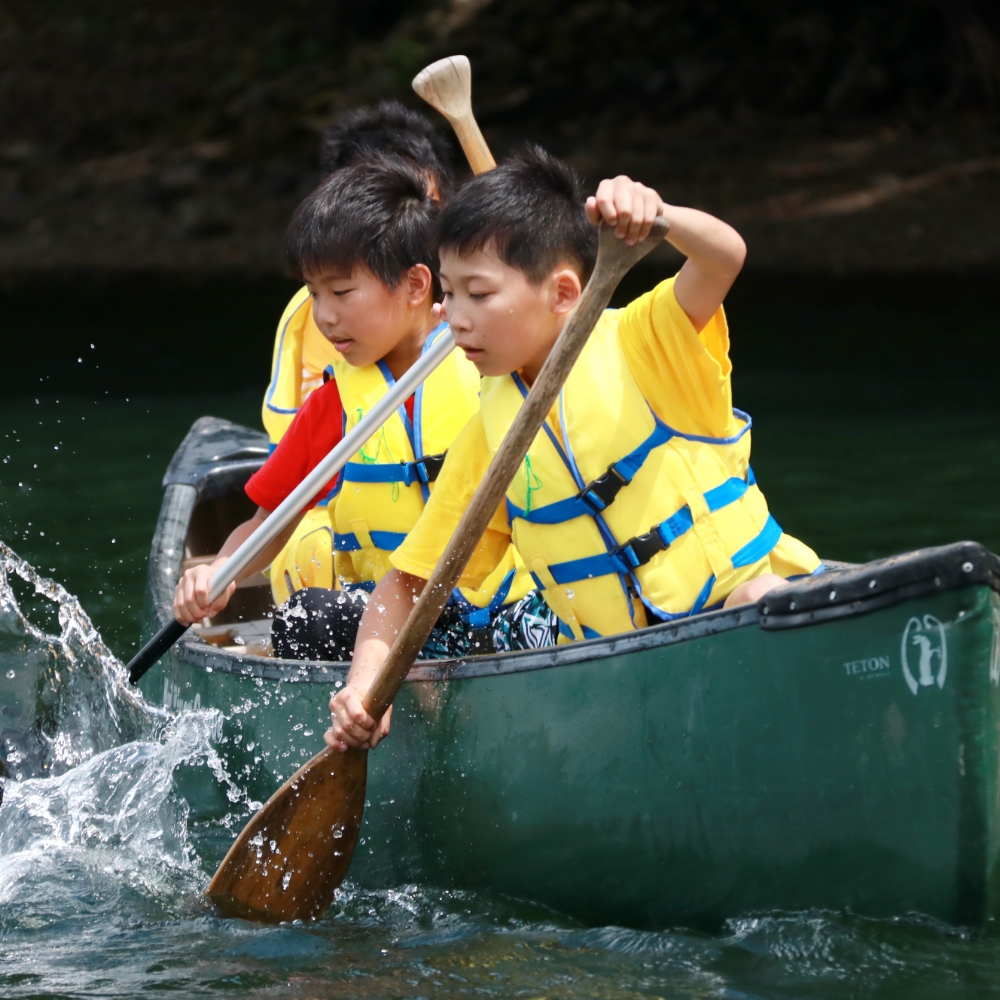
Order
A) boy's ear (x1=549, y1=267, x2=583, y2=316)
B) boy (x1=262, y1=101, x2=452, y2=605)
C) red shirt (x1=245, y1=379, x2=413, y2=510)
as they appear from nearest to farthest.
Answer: boy's ear (x1=549, y1=267, x2=583, y2=316), red shirt (x1=245, y1=379, x2=413, y2=510), boy (x1=262, y1=101, x2=452, y2=605)

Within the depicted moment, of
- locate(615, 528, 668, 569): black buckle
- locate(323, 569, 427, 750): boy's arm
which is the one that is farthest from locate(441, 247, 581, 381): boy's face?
locate(323, 569, 427, 750): boy's arm

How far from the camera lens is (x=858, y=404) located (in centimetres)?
739

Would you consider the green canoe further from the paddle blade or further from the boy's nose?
the boy's nose

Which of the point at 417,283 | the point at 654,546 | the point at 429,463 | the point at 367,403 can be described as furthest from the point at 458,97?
the point at 654,546

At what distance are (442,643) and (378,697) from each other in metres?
0.55

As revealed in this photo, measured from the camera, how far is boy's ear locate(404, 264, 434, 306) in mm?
3180

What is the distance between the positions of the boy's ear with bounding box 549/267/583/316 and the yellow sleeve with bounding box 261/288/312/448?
5.70 ft

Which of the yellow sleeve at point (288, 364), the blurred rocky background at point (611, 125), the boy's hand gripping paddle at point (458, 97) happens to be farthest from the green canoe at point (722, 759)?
the blurred rocky background at point (611, 125)

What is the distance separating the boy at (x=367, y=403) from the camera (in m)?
3.13

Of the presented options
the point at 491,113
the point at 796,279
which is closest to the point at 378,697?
the point at 796,279

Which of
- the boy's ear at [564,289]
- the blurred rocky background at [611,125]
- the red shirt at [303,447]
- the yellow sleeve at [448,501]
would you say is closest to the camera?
the boy's ear at [564,289]

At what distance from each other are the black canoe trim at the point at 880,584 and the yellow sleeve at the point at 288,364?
7.18ft

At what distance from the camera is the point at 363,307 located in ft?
10.3

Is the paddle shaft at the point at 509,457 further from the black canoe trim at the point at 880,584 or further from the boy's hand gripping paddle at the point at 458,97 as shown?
the boy's hand gripping paddle at the point at 458,97
